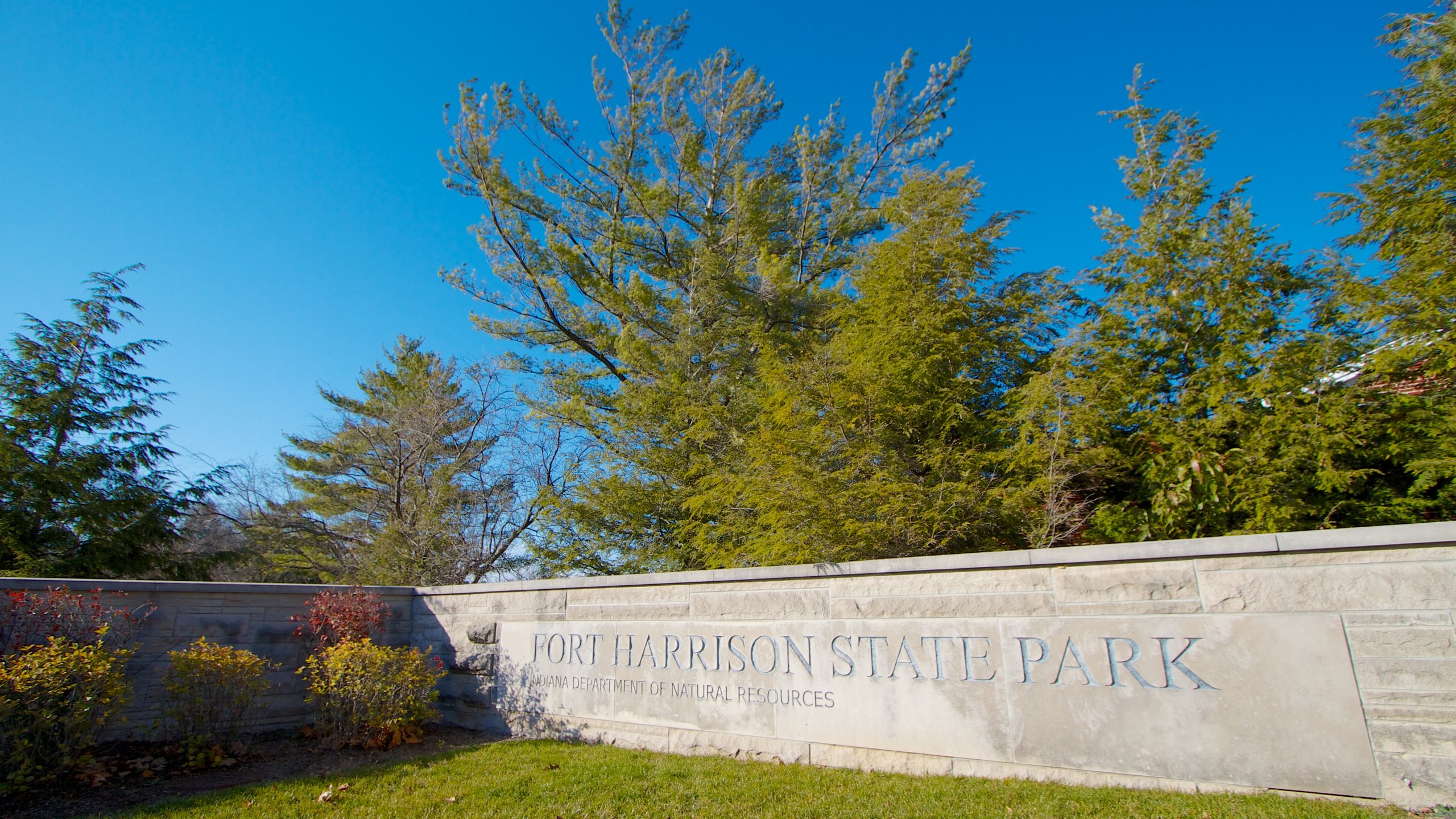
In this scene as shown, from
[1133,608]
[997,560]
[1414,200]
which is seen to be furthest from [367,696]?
[1414,200]

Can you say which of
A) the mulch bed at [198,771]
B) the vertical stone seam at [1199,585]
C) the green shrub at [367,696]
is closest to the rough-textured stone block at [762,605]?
the vertical stone seam at [1199,585]

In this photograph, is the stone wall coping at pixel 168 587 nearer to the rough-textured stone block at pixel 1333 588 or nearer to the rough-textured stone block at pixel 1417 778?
the rough-textured stone block at pixel 1333 588

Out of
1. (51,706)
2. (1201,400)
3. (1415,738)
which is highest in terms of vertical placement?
(1201,400)

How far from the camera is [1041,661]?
409 cm

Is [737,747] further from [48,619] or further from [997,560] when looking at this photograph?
[48,619]

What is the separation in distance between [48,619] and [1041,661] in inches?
285

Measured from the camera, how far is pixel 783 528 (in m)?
6.64

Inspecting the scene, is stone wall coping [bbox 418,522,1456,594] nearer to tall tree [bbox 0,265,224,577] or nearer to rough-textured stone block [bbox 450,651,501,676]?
rough-textured stone block [bbox 450,651,501,676]

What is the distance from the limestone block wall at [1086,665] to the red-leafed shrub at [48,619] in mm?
4061

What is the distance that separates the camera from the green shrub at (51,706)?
4449 millimetres

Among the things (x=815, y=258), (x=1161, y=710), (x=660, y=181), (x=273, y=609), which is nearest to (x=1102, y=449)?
(x=1161, y=710)

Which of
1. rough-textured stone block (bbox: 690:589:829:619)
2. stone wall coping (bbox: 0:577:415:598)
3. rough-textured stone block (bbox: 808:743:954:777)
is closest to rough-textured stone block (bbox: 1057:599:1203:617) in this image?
rough-textured stone block (bbox: 808:743:954:777)

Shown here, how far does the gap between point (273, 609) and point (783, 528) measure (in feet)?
17.2

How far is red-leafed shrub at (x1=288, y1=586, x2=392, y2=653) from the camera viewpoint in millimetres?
6633
